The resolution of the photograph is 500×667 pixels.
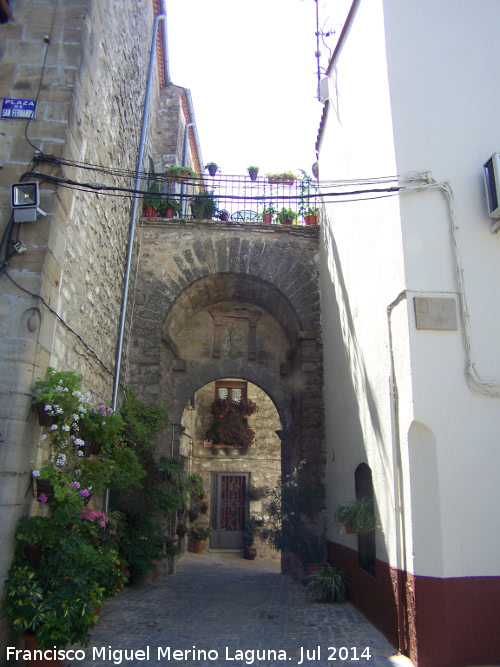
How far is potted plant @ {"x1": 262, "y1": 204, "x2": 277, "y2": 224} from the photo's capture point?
902 centimetres

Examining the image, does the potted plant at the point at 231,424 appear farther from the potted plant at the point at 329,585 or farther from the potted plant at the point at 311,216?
the potted plant at the point at 329,585

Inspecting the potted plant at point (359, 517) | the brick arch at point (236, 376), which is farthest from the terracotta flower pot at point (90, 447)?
the brick arch at point (236, 376)

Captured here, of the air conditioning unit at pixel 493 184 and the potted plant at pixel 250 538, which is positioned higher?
the air conditioning unit at pixel 493 184

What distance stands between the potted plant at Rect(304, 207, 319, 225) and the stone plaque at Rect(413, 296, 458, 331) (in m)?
4.86

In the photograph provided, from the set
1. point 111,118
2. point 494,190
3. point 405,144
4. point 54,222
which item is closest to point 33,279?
point 54,222

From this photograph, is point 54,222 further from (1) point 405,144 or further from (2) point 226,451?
(2) point 226,451

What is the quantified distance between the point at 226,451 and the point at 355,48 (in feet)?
33.8

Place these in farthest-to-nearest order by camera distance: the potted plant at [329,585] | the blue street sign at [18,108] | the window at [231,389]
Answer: the window at [231,389] < the potted plant at [329,585] < the blue street sign at [18,108]

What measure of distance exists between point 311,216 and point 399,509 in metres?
5.78

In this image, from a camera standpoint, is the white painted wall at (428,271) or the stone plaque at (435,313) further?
the stone plaque at (435,313)

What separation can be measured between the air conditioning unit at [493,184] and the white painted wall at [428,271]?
0.15 m

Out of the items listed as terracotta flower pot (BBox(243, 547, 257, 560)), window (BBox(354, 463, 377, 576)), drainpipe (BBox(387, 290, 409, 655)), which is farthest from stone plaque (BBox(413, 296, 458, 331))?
terracotta flower pot (BBox(243, 547, 257, 560))

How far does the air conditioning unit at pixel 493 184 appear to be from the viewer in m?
→ 4.44

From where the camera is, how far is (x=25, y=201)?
4.45 meters
